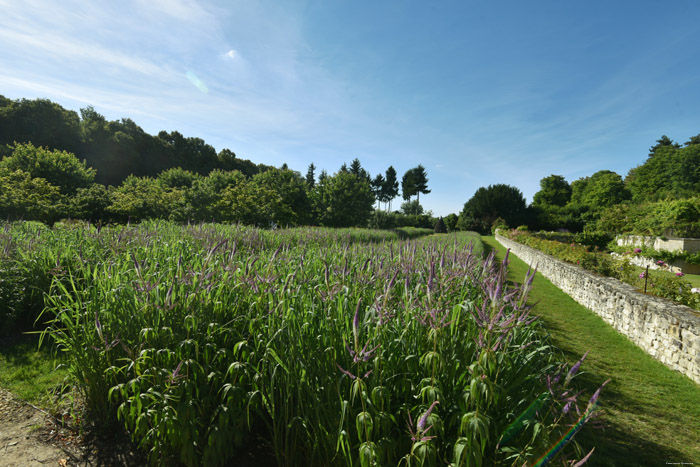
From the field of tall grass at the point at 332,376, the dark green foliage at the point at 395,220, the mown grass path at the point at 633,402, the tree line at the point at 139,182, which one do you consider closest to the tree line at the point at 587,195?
the dark green foliage at the point at 395,220

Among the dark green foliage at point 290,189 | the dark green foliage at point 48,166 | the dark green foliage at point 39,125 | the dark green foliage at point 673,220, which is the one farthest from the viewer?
the dark green foliage at point 39,125

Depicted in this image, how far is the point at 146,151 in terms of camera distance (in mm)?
47531

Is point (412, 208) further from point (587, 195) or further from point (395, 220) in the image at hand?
point (587, 195)

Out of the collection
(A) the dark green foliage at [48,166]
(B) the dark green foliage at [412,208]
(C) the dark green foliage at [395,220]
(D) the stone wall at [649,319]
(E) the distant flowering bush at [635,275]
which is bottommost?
(D) the stone wall at [649,319]

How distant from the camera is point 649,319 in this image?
522 cm

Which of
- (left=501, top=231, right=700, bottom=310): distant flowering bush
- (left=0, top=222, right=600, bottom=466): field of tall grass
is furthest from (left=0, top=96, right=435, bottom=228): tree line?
(left=501, top=231, right=700, bottom=310): distant flowering bush

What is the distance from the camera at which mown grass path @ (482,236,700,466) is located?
9.39 ft

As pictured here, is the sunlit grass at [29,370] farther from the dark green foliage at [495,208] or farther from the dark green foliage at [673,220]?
the dark green foliage at [495,208]

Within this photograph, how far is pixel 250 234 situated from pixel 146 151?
49376 millimetres

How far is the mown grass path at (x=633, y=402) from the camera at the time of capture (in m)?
2.86

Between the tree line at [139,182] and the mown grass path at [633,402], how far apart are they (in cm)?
1173

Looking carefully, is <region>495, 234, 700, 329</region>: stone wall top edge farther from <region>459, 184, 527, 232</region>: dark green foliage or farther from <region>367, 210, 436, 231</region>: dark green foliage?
<region>459, 184, 527, 232</region>: dark green foliage

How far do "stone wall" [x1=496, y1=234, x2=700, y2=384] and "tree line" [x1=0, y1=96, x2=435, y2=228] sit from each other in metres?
12.9

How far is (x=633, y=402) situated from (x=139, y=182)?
3197 centimetres
